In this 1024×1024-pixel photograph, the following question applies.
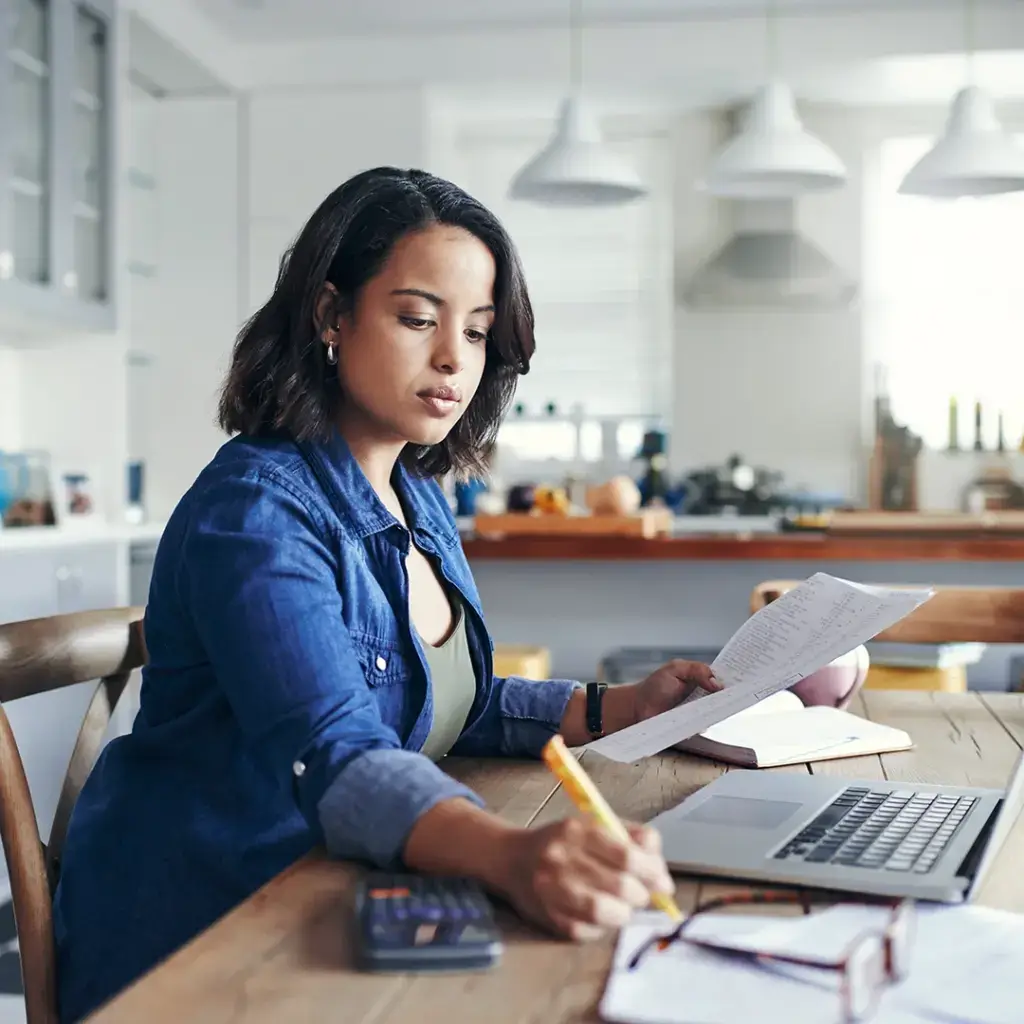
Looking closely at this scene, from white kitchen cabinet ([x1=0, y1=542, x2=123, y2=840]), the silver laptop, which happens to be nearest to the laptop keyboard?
the silver laptop

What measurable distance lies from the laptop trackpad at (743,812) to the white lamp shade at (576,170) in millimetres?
3138

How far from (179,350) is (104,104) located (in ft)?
4.39

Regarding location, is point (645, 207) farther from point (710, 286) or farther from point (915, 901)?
point (915, 901)

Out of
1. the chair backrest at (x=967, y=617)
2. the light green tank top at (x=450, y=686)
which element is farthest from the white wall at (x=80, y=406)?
the light green tank top at (x=450, y=686)

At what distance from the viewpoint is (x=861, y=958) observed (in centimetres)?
58

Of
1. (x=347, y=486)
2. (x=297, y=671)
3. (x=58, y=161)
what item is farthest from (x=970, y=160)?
(x=297, y=671)

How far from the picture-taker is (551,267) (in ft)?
19.7

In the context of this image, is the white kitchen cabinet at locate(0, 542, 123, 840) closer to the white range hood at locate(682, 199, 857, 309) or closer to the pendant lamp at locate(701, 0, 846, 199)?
the pendant lamp at locate(701, 0, 846, 199)

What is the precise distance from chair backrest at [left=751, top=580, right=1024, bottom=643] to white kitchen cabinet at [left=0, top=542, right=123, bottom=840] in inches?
80.6

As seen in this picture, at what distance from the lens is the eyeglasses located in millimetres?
573

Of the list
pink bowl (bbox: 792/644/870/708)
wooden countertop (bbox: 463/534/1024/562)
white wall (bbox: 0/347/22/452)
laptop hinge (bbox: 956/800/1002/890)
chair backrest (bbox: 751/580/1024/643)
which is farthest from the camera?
white wall (bbox: 0/347/22/452)

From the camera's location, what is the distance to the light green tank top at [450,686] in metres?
1.22

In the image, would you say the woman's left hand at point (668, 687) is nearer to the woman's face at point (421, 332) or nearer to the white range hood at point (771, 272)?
the woman's face at point (421, 332)

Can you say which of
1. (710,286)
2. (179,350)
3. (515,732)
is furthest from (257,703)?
(710,286)
